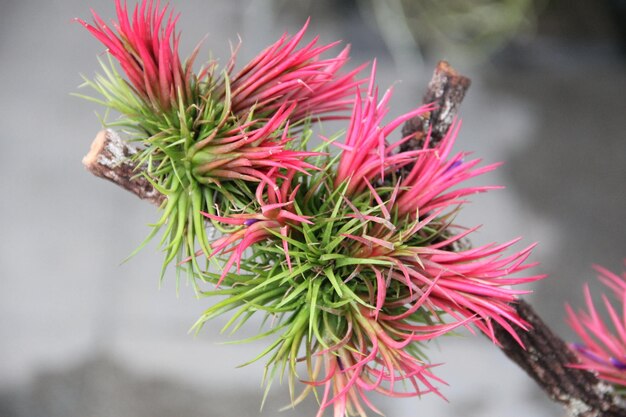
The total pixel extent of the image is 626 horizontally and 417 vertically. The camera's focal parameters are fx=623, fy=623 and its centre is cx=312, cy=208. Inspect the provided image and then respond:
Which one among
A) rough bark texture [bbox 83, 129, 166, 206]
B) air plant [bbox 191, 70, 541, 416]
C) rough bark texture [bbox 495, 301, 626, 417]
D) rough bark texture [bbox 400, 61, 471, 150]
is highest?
rough bark texture [bbox 400, 61, 471, 150]

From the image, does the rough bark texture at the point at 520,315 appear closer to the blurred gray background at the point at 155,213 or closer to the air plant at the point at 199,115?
the air plant at the point at 199,115

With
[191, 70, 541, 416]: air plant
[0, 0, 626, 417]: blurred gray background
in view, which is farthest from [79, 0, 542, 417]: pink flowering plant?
[0, 0, 626, 417]: blurred gray background

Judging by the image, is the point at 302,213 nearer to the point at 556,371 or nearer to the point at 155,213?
the point at 556,371

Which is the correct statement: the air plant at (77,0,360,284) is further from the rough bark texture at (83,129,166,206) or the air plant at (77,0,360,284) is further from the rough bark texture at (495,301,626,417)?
the rough bark texture at (495,301,626,417)

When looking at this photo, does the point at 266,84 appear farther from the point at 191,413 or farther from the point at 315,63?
the point at 191,413

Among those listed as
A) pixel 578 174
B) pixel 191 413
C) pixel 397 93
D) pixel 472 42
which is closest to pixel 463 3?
pixel 472 42

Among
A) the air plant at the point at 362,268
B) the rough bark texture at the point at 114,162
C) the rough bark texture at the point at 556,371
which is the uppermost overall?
the rough bark texture at the point at 114,162

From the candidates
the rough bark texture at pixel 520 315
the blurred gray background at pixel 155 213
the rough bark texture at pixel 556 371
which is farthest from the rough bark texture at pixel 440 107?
the blurred gray background at pixel 155 213
